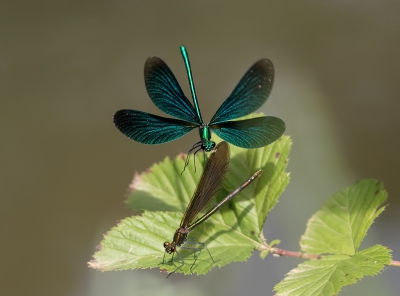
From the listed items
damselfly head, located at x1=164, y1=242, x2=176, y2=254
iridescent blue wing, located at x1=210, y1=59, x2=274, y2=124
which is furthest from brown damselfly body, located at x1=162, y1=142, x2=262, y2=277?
iridescent blue wing, located at x1=210, y1=59, x2=274, y2=124

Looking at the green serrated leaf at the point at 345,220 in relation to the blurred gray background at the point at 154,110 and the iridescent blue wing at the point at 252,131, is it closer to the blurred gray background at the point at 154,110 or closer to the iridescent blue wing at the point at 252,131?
the iridescent blue wing at the point at 252,131

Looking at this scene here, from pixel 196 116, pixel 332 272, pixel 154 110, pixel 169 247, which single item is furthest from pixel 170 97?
pixel 154 110

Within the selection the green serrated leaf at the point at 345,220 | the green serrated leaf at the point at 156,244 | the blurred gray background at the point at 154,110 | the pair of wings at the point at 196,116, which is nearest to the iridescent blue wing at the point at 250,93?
the pair of wings at the point at 196,116

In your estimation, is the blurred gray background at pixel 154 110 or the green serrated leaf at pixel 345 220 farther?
the blurred gray background at pixel 154 110

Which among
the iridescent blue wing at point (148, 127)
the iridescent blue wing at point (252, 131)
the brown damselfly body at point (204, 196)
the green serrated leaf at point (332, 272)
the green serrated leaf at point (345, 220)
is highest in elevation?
the iridescent blue wing at point (148, 127)

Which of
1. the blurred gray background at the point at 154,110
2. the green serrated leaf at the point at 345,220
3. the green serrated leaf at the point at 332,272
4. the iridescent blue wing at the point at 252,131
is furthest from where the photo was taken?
the blurred gray background at the point at 154,110

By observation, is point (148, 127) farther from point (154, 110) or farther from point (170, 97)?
point (154, 110)

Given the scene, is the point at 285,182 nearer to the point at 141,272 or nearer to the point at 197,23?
the point at 141,272
